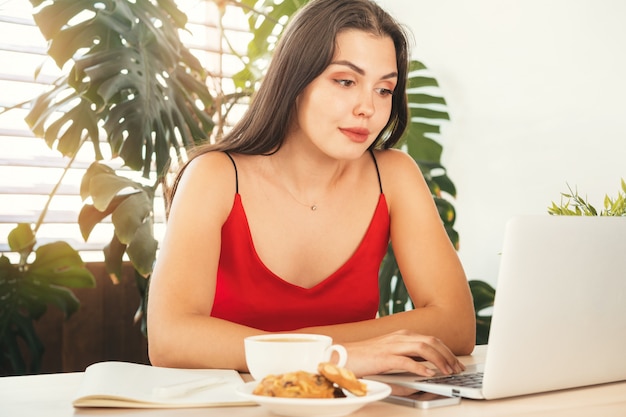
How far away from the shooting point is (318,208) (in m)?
1.71

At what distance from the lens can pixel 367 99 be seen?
1483mm

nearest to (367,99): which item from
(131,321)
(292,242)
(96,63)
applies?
(292,242)

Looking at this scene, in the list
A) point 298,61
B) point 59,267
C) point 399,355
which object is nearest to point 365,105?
point 298,61

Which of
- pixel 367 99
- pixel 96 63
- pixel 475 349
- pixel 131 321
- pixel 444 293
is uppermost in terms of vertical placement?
pixel 96 63

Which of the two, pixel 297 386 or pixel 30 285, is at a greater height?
pixel 297 386

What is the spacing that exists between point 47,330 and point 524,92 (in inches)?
75.6

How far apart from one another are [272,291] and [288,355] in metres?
0.82

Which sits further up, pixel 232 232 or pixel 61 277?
Result: pixel 232 232

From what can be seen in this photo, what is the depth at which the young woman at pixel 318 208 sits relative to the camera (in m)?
1.39

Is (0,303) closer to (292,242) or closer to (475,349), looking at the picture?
(292,242)

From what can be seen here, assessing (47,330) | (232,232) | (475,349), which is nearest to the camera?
(475,349)

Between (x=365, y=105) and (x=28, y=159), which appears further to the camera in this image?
(x=28, y=159)

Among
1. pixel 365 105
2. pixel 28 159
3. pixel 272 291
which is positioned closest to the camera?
pixel 365 105

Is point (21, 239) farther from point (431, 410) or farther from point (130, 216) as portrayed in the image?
point (431, 410)
